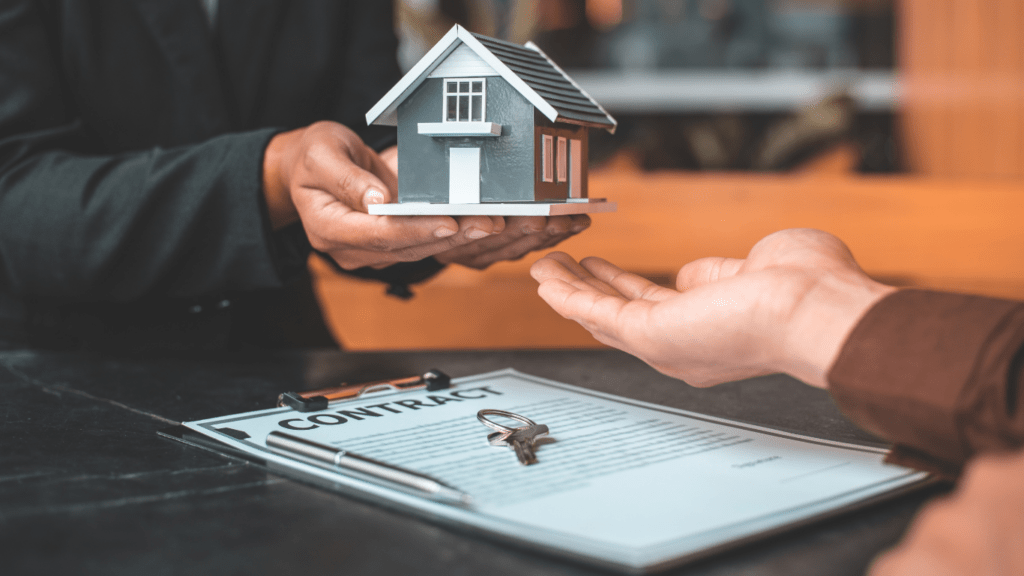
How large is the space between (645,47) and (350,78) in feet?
7.45

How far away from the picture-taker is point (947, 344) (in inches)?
18.0

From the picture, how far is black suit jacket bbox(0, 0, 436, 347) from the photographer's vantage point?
42.7 inches

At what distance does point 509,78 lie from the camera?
875 mm

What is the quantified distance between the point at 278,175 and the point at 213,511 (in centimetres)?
62

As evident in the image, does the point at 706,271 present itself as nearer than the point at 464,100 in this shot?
Yes

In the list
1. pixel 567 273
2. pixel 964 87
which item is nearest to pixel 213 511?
pixel 567 273

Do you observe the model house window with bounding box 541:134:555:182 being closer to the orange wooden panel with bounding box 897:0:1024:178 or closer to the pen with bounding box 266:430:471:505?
the pen with bounding box 266:430:471:505

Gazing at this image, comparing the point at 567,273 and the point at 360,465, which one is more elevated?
the point at 567,273

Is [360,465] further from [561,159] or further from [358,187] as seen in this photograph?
[561,159]

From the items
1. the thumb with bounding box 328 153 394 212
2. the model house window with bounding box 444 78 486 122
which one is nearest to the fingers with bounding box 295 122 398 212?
the thumb with bounding box 328 153 394 212

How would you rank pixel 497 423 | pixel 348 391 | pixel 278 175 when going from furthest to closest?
pixel 278 175, pixel 348 391, pixel 497 423

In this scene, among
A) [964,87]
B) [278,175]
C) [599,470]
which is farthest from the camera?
[964,87]

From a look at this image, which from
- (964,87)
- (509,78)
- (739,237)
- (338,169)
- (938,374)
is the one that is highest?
(964,87)

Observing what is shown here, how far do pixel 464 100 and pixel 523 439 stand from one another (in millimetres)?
444
